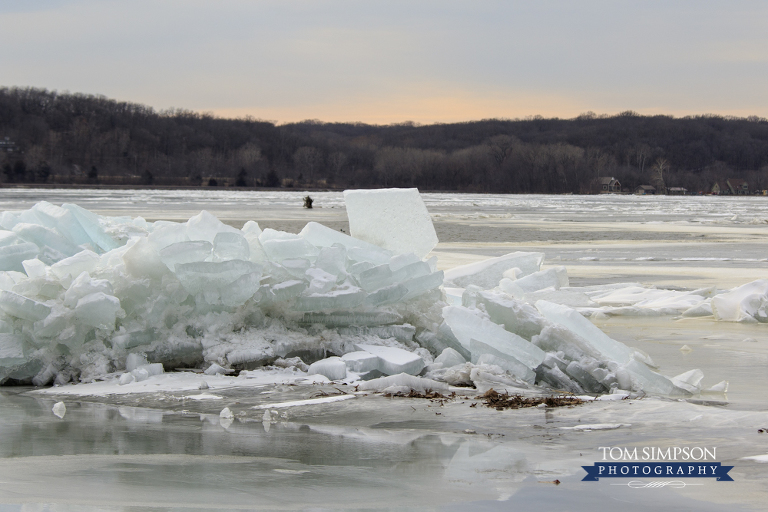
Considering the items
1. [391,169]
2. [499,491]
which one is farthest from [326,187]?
[499,491]

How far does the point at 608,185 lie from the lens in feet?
421

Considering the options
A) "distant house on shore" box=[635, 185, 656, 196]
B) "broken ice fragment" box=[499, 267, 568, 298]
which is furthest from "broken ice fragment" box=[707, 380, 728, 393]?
"distant house on shore" box=[635, 185, 656, 196]

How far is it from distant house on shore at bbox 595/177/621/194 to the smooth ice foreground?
122 m

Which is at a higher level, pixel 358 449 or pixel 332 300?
pixel 332 300

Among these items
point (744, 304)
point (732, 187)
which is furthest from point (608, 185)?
point (744, 304)

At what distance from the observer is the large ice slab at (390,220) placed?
7.93 meters

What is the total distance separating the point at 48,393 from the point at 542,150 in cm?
13008

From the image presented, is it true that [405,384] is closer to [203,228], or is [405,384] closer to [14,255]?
[203,228]

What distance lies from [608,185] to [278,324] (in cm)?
12780

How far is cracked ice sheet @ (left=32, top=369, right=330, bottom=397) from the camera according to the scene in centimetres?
518

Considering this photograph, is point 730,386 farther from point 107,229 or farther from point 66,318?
point 107,229

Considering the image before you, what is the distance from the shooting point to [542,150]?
131m

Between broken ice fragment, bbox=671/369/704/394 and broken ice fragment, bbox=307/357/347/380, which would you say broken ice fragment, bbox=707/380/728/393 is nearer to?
broken ice fragment, bbox=671/369/704/394

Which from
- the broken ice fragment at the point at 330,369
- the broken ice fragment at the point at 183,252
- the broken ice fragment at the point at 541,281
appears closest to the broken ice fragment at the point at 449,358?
the broken ice fragment at the point at 330,369
